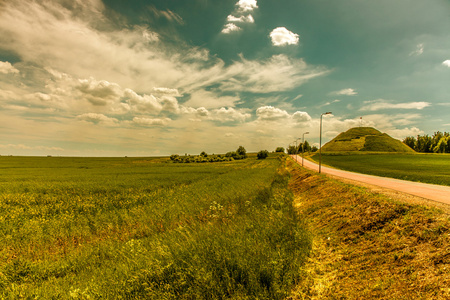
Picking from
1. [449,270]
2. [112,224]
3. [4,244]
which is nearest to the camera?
[449,270]

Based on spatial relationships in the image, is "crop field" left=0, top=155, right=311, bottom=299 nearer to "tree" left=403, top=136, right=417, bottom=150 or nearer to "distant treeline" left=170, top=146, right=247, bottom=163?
"distant treeline" left=170, top=146, right=247, bottom=163

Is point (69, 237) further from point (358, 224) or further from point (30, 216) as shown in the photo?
point (358, 224)

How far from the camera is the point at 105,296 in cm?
462

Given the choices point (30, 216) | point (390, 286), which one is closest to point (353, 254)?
point (390, 286)

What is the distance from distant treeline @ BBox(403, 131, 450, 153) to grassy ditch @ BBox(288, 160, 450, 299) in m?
131

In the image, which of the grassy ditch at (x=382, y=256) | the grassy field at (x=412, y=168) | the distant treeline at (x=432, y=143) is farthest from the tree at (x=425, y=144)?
the grassy ditch at (x=382, y=256)

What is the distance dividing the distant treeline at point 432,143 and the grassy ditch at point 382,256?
131 meters

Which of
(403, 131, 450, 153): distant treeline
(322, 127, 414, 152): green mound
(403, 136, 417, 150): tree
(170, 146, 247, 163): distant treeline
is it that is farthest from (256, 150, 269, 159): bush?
(403, 136, 417, 150): tree

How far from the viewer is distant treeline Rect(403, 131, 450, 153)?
89250mm

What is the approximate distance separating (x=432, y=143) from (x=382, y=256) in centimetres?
14911

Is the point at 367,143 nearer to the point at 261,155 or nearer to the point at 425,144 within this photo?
the point at 425,144

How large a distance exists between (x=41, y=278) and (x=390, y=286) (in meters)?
10.2

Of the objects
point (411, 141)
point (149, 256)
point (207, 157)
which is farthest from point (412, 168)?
point (411, 141)

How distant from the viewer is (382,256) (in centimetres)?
521
